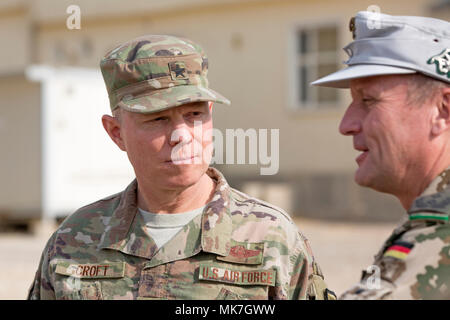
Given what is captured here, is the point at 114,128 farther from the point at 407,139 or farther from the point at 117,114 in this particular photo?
the point at 407,139

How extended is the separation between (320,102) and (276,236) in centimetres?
1336

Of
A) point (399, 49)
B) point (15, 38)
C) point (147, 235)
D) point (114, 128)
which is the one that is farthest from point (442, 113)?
point (15, 38)

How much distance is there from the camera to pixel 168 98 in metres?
Result: 2.71

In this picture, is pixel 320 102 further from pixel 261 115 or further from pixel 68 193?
pixel 68 193

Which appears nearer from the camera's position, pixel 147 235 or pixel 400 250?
pixel 400 250

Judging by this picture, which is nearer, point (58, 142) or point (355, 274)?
point (355, 274)

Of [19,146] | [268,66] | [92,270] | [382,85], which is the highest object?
[382,85]

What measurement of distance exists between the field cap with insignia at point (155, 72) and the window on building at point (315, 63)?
12980mm

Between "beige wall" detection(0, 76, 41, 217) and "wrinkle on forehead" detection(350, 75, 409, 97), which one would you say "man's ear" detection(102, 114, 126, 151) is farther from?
"beige wall" detection(0, 76, 41, 217)

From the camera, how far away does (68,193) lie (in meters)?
12.9

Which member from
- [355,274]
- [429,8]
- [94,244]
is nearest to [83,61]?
[429,8]

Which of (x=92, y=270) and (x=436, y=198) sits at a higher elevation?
(x=436, y=198)

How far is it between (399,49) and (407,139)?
0.24m

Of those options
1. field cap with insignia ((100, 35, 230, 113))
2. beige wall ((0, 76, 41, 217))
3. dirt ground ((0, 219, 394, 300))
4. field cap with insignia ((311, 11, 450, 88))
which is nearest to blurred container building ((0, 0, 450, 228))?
beige wall ((0, 76, 41, 217))
